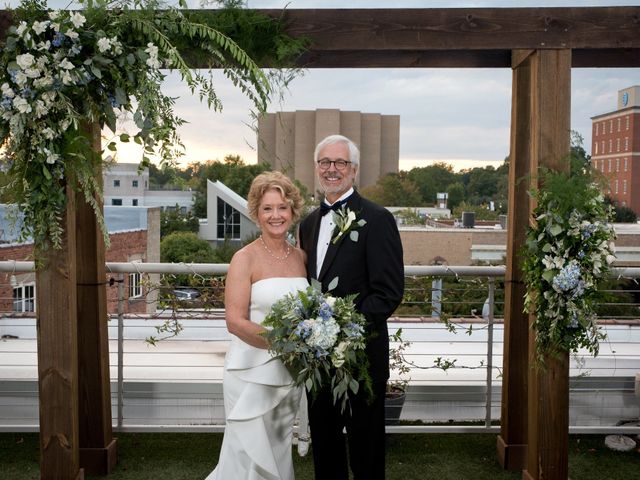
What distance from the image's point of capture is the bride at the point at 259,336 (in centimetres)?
290

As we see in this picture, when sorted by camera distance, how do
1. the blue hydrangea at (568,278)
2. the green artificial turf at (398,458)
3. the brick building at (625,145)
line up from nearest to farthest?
the blue hydrangea at (568,278)
the green artificial turf at (398,458)
the brick building at (625,145)

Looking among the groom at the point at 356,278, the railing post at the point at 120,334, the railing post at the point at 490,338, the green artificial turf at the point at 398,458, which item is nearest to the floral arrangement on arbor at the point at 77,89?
the groom at the point at 356,278

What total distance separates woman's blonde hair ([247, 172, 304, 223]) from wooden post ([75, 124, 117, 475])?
111 centimetres

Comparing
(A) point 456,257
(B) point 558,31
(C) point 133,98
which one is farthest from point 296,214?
(A) point 456,257

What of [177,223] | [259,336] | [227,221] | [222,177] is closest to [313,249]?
[259,336]

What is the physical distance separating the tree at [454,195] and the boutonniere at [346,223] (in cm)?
4694

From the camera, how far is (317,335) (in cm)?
252

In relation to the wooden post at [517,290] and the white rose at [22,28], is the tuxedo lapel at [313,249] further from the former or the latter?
the white rose at [22,28]

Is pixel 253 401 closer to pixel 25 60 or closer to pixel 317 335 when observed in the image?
pixel 317 335

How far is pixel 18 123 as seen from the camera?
2.68 metres

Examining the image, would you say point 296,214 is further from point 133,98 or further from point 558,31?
point 558,31

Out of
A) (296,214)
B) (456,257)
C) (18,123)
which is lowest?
(456,257)

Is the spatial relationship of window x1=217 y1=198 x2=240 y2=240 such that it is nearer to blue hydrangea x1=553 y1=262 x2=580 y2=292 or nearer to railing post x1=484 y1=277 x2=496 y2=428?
railing post x1=484 y1=277 x2=496 y2=428

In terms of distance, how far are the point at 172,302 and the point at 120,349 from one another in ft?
1.42
